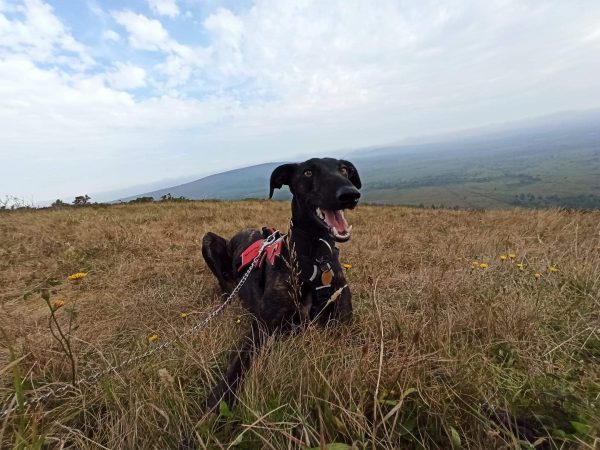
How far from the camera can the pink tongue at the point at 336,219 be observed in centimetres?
324

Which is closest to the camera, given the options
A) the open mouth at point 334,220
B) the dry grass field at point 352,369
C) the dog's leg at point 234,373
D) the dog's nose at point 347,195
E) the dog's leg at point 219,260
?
the dry grass field at point 352,369

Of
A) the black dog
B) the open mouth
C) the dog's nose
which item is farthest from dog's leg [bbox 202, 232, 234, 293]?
the dog's nose

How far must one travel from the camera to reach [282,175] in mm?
4109

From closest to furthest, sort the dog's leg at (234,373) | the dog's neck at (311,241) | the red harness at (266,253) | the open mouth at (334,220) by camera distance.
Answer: the dog's leg at (234,373) → the open mouth at (334,220) → the dog's neck at (311,241) → the red harness at (266,253)

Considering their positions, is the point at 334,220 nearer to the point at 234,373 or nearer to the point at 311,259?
the point at 311,259

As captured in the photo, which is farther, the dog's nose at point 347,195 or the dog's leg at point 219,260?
the dog's leg at point 219,260

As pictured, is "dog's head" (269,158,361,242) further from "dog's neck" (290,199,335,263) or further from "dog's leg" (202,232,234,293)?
"dog's leg" (202,232,234,293)

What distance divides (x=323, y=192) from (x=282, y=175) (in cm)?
97

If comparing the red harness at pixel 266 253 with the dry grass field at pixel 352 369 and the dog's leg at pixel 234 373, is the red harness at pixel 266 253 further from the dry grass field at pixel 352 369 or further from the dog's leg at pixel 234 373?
the dog's leg at pixel 234 373

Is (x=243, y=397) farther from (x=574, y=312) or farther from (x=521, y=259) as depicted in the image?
(x=521, y=259)

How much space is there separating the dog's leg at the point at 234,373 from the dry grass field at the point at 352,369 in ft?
0.34

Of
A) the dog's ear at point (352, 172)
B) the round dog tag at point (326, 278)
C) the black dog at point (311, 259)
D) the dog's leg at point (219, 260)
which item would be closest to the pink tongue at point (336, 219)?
the black dog at point (311, 259)

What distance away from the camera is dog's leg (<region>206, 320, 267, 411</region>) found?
2297 millimetres

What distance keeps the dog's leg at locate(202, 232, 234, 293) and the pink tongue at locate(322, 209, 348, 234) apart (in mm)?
2564
